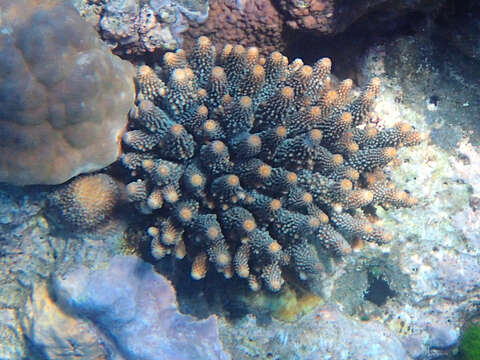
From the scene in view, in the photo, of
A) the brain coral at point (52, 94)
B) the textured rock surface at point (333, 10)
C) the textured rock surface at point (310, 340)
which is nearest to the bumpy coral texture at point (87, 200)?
the brain coral at point (52, 94)

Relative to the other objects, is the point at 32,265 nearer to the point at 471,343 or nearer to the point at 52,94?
the point at 52,94

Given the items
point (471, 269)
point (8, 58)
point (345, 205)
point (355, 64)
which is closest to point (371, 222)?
point (345, 205)

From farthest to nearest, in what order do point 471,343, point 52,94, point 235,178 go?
point 471,343, point 235,178, point 52,94

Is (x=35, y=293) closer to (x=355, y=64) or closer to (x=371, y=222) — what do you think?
(x=371, y=222)

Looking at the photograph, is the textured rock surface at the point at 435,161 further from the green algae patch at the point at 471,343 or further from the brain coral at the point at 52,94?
the brain coral at the point at 52,94

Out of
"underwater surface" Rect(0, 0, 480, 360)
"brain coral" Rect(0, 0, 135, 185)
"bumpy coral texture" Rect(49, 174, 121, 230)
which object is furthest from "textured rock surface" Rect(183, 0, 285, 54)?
"bumpy coral texture" Rect(49, 174, 121, 230)

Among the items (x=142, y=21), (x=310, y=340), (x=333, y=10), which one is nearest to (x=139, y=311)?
(x=310, y=340)

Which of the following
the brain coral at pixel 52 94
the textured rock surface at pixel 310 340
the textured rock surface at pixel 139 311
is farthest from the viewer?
the textured rock surface at pixel 310 340
